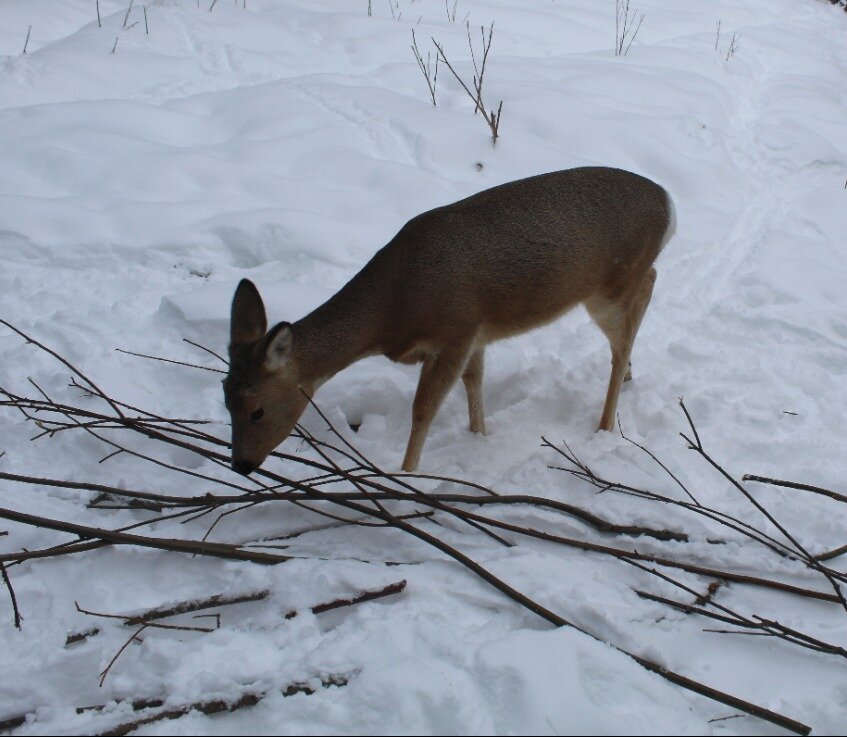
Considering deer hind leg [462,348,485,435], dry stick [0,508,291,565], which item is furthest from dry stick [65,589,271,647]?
deer hind leg [462,348,485,435]

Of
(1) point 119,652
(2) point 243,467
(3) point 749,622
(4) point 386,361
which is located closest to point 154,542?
(1) point 119,652

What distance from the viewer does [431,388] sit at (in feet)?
13.4

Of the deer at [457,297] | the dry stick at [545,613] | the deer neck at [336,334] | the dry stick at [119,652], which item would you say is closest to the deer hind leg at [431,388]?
the deer at [457,297]

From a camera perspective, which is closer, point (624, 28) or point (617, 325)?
point (617, 325)

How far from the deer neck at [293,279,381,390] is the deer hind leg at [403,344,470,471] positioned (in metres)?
0.31

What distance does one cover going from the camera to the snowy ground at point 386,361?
94.8 inches

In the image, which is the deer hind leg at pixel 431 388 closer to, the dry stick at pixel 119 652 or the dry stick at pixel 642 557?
the dry stick at pixel 642 557

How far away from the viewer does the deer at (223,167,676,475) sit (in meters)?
3.62

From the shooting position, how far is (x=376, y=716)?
219 centimetres

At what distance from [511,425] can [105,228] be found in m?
3.06

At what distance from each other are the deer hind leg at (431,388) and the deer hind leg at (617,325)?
3.11ft

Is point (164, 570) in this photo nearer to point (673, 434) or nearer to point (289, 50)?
point (673, 434)

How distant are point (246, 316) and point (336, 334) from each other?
43 centimetres

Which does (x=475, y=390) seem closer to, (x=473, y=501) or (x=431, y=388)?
(x=431, y=388)
